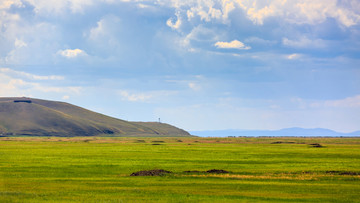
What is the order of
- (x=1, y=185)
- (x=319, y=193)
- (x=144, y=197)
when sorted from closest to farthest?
1. (x=144, y=197)
2. (x=319, y=193)
3. (x=1, y=185)

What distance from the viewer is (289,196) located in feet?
137

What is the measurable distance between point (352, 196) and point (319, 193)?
3163 mm

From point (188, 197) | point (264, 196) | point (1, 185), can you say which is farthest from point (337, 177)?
→ point (1, 185)

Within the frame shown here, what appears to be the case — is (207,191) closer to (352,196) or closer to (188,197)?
(188,197)

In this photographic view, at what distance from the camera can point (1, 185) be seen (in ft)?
157

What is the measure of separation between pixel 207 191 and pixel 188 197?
4.37 metres

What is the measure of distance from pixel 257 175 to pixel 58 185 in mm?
25080

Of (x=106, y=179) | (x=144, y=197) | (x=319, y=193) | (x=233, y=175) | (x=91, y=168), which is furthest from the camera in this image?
(x=91, y=168)

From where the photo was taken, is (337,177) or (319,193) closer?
(319,193)

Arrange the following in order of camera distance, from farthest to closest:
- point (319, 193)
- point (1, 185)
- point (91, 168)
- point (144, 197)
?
point (91, 168)
point (1, 185)
point (319, 193)
point (144, 197)

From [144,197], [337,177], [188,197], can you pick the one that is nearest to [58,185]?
[144,197]

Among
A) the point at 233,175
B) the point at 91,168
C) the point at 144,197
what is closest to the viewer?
the point at 144,197

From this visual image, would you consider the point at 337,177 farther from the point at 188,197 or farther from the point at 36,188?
the point at 36,188

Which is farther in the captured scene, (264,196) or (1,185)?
(1,185)
